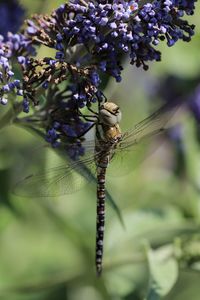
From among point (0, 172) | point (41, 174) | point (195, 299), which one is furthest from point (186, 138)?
point (41, 174)

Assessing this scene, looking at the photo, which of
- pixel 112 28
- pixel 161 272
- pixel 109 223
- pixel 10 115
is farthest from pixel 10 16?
pixel 109 223

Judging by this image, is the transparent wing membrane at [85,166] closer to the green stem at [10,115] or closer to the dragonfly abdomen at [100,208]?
the dragonfly abdomen at [100,208]

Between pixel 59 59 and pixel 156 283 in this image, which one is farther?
pixel 156 283

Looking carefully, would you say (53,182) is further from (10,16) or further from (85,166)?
(10,16)

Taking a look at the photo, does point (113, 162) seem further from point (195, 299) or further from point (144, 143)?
point (195, 299)

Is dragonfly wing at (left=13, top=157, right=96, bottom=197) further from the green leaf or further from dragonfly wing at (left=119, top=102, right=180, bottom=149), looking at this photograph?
the green leaf

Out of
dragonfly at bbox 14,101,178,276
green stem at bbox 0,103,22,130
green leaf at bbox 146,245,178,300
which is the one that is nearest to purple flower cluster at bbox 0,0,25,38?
green stem at bbox 0,103,22,130
